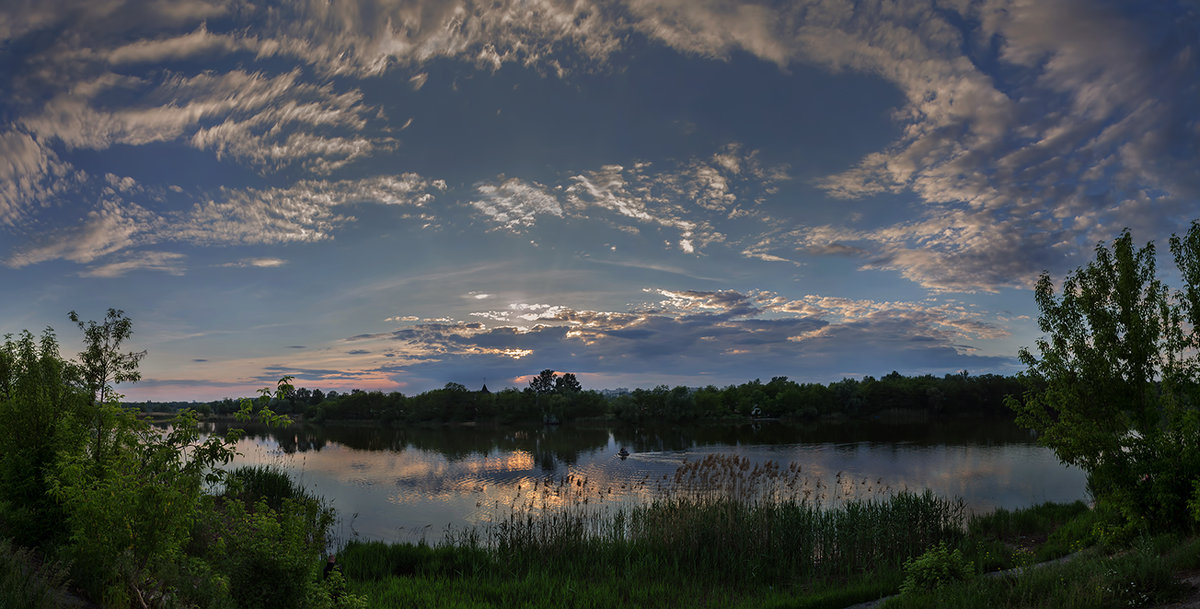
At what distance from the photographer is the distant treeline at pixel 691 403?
10088cm

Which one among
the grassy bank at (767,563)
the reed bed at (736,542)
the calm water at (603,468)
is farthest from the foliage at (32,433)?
the calm water at (603,468)

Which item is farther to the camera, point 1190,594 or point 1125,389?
point 1125,389

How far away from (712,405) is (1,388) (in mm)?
102017

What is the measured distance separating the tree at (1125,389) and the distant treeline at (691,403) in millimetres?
84085

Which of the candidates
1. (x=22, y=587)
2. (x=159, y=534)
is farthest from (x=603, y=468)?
(x=22, y=587)

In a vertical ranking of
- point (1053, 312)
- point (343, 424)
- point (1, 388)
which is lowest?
point (343, 424)

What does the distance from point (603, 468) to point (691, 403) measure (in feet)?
194

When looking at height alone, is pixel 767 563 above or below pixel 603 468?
above

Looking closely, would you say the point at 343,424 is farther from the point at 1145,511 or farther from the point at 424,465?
the point at 1145,511

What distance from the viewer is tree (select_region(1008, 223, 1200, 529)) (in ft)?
40.7

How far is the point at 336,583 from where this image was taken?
7.73 meters

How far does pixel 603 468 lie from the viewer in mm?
40844

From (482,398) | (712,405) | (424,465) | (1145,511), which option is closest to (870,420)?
(712,405)

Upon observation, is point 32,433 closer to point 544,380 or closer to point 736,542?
point 736,542
